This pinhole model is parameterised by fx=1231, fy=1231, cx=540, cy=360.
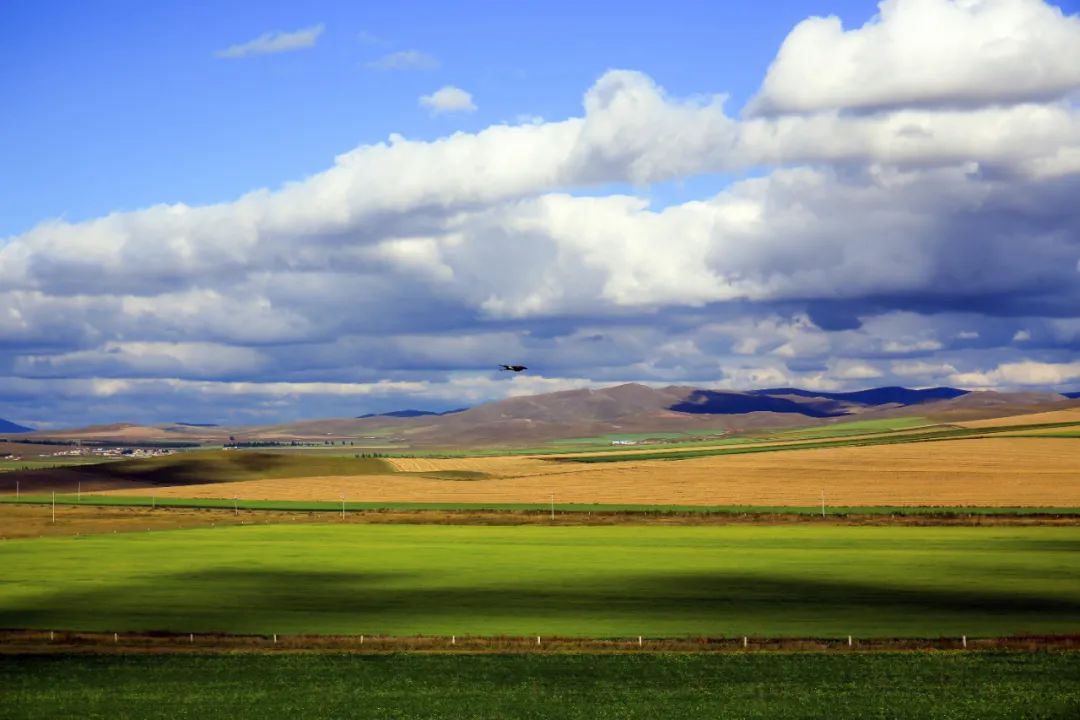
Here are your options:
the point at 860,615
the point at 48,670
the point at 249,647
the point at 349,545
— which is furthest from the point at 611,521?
the point at 48,670

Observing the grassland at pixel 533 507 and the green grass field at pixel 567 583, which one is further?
the grassland at pixel 533 507

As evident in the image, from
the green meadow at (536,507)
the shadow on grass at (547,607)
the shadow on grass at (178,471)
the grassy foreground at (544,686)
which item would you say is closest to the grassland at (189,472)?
the shadow on grass at (178,471)

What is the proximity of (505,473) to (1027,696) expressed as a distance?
151 meters

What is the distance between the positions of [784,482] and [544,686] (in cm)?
10625

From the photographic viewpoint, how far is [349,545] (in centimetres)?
9038

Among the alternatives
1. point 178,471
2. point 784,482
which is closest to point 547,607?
point 784,482

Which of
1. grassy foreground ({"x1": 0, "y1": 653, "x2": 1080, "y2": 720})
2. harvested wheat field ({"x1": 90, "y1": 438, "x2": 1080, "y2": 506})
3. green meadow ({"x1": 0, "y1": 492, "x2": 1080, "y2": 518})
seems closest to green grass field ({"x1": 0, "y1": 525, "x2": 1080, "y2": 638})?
grassy foreground ({"x1": 0, "y1": 653, "x2": 1080, "y2": 720})

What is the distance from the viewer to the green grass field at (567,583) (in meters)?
55.3

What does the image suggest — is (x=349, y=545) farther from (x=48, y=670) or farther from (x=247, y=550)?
(x=48, y=670)

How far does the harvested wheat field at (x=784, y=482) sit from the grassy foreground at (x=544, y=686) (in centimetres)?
7620

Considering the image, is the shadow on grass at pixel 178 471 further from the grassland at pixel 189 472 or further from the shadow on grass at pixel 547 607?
the shadow on grass at pixel 547 607

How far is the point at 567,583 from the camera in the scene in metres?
67.9

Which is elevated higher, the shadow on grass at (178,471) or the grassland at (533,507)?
the shadow on grass at (178,471)

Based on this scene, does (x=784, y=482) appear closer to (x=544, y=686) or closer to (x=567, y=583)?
(x=567, y=583)
